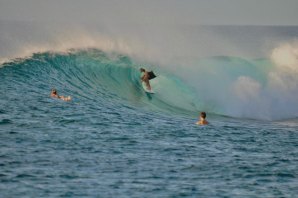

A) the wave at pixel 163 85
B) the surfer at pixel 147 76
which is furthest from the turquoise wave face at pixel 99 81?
the surfer at pixel 147 76

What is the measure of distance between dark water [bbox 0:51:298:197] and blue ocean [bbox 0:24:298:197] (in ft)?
0.10

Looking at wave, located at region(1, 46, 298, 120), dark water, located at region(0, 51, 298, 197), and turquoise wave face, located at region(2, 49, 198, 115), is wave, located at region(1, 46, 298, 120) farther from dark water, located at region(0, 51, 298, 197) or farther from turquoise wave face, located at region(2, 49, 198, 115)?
dark water, located at region(0, 51, 298, 197)

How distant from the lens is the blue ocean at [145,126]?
1655 cm

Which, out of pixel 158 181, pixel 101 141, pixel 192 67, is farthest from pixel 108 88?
pixel 158 181

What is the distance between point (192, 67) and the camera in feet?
119

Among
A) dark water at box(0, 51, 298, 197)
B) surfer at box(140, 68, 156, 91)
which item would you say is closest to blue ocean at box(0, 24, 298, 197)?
dark water at box(0, 51, 298, 197)

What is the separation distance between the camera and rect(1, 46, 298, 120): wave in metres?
28.9

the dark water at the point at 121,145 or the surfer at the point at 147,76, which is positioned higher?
the surfer at the point at 147,76

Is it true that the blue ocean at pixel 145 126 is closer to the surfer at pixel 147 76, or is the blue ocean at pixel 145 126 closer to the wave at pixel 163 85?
the wave at pixel 163 85

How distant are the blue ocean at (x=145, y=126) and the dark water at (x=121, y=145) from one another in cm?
3

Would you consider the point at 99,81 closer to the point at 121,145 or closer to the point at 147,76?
the point at 147,76

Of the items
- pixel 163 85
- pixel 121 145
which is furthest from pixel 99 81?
pixel 121 145

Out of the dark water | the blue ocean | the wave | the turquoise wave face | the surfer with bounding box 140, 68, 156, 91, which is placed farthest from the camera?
the surfer with bounding box 140, 68, 156, 91

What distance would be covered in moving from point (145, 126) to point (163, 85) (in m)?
9.33
